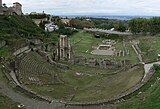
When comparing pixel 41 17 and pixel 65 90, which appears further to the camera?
pixel 41 17

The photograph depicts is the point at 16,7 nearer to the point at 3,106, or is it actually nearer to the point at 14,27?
the point at 14,27

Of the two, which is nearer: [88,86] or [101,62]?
[88,86]

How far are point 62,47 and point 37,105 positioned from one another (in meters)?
Answer: 27.1

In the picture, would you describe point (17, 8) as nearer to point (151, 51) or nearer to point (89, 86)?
point (151, 51)

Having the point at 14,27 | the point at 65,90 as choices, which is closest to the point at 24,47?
the point at 14,27

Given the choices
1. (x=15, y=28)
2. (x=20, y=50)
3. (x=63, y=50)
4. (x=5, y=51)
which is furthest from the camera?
(x=15, y=28)

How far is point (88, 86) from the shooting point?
37.3 m

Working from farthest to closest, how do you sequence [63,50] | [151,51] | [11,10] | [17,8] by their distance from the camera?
1. [17,8]
2. [11,10]
3. [151,51]
4. [63,50]

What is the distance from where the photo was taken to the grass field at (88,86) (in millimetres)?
32200

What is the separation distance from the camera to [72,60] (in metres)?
52.5

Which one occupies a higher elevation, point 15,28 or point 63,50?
point 15,28

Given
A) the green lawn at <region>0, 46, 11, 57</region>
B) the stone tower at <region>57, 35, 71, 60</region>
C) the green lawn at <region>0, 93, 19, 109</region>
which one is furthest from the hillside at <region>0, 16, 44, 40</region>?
the green lawn at <region>0, 93, 19, 109</region>

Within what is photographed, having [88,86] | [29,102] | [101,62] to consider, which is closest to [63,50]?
[101,62]

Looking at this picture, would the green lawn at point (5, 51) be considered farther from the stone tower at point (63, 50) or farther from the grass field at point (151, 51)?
the grass field at point (151, 51)
